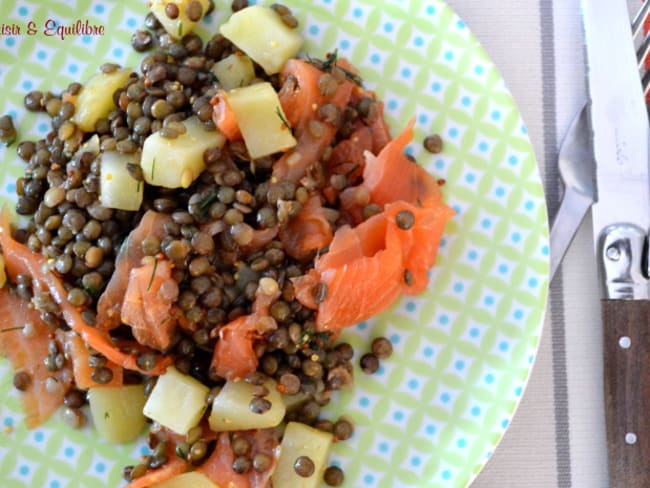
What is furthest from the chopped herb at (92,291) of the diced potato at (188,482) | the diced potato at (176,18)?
the diced potato at (176,18)

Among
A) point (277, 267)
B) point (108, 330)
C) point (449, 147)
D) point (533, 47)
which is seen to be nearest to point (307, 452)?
point (277, 267)

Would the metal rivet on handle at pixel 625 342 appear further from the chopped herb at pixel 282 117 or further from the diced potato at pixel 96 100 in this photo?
the diced potato at pixel 96 100

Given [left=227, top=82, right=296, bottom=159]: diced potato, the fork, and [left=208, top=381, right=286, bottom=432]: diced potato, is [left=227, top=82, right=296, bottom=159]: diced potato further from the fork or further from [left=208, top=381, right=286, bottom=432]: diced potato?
the fork

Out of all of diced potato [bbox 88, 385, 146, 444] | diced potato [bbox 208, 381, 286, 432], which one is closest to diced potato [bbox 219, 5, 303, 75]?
diced potato [bbox 208, 381, 286, 432]

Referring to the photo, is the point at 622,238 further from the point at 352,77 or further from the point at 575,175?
the point at 352,77

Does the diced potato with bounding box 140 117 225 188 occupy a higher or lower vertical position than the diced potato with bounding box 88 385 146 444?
higher
